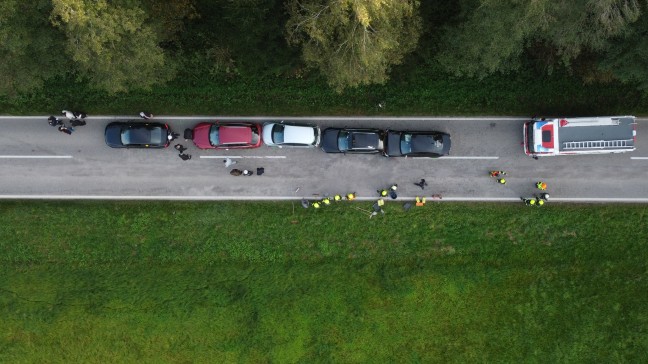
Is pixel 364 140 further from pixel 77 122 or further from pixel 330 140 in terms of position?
pixel 77 122

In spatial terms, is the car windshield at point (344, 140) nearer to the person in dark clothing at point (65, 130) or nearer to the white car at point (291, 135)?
the white car at point (291, 135)

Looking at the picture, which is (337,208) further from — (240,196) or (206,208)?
(206,208)

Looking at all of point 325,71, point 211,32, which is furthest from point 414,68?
point 211,32

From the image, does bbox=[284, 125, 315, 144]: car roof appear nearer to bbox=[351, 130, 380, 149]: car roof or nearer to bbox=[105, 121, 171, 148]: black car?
bbox=[351, 130, 380, 149]: car roof

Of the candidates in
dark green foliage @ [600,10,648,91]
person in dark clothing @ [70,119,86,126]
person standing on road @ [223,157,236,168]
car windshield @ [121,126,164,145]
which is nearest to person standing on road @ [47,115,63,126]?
person in dark clothing @ [70,119,86,126]

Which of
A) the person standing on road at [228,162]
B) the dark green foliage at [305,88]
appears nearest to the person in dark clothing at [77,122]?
the dark green foliage at [305,88]

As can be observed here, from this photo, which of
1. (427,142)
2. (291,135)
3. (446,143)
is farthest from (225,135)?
(446,143)
